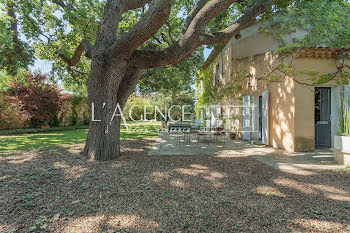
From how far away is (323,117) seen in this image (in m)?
6.76

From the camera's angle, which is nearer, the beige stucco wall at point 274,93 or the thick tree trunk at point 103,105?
the thick tree trunk at point 103,105

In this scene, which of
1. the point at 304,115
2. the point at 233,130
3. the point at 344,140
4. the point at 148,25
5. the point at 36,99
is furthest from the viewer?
the point at 36,99

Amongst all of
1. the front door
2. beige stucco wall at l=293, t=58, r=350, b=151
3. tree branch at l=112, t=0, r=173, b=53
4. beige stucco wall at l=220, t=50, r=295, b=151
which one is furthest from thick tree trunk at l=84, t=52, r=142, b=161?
the front door

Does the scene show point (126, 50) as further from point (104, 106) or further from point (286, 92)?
point (286, 92)

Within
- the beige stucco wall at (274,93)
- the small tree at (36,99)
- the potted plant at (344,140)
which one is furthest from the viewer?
the small tree at (36,99)

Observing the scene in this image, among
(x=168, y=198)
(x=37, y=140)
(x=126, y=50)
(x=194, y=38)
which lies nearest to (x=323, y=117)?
(x=194, y=38)

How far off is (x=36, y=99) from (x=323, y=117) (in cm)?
1606

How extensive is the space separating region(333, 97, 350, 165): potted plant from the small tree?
15473mm

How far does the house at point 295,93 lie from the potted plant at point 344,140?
1.10 meters

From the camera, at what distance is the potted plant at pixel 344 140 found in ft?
14.4

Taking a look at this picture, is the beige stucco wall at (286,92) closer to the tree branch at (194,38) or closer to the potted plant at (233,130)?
the potted plant at (233,130)

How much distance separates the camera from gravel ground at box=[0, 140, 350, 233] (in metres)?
2.08

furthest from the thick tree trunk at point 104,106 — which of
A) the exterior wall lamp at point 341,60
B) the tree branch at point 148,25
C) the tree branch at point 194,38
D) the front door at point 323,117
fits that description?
the front door at point 323,117

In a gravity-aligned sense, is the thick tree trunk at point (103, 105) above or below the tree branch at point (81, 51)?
below
